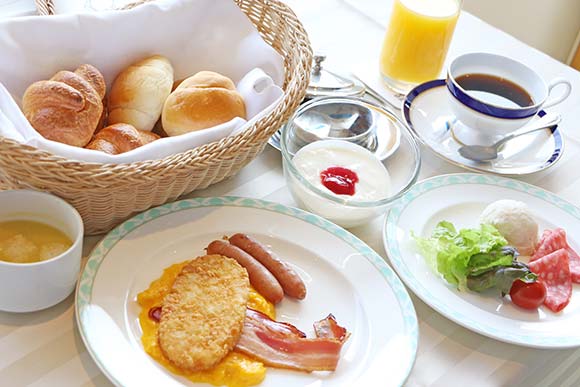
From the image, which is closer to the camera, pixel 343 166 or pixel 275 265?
pixel 275 265

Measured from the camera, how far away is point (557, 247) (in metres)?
1.28

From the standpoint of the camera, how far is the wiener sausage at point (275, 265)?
1117 millimetres

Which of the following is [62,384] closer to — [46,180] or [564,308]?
[46,180]

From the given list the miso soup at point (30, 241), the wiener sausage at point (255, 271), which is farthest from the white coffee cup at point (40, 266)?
the wiener sausage at point (255, 271)

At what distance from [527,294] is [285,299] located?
399 mm

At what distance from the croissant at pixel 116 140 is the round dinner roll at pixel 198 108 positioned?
0.08 meters

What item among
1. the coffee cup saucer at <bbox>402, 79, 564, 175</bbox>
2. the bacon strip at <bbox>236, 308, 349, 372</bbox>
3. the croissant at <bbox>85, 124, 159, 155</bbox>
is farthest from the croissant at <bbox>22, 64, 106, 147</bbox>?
the coffee cup saucer at <bbox>402, 79, 564, 175</bbox>

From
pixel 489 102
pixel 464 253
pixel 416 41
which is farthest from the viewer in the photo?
pixel 416 41

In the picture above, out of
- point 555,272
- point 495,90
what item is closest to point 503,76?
point 495,90

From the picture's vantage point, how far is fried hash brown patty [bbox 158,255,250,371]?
0.97 m

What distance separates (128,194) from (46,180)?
0.41ft

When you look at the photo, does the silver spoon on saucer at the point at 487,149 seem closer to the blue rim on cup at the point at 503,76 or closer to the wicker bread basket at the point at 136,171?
the blue rim on cup at the point at 503,76

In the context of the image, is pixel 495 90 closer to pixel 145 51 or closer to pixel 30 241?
pixel 145 51

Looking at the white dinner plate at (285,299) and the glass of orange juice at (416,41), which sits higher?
the glass of orange juice at (416,41)
